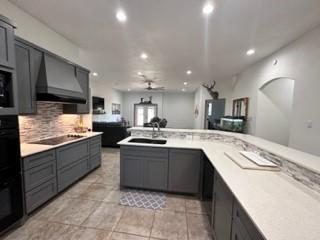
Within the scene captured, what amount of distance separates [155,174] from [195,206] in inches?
33.4

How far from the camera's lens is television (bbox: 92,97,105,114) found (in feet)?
24.0

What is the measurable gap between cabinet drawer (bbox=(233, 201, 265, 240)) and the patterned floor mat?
1.56 metres

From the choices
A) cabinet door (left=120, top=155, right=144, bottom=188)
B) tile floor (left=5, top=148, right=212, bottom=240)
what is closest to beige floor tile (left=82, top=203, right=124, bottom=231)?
tile floor (left=5, top=148, right=212, bottom=240)

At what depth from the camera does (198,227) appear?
2078 millimetres

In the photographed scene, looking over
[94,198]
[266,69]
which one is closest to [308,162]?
[94,198]

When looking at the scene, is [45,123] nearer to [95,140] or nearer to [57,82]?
[57,82]

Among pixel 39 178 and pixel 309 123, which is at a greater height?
pixel 309 123

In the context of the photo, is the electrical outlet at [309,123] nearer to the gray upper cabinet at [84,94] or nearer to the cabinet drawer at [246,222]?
the cabinet drawer at [246,222]

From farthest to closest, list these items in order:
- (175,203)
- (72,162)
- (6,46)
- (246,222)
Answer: (72,162), (175,203), (6,46), (246,222)

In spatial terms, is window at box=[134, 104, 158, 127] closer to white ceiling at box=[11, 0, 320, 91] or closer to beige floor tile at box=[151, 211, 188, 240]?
white ceiling at box=[11, 0, 320, 91]

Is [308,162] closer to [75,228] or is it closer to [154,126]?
[154,126]

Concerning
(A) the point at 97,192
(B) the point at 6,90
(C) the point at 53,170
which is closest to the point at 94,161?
(A) the point at 97,192

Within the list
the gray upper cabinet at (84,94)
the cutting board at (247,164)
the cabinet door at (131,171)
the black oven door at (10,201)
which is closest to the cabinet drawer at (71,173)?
the black oven door at (10,201)

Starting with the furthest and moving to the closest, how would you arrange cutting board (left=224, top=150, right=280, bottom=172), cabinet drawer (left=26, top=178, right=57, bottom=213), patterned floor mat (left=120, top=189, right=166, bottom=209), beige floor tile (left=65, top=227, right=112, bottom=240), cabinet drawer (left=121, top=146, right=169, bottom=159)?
cabinet drawer (left=121, top=146, right=169, bottom=159)
patterned floor mat (left=120, top=189, right=166, bottom=209)
cabinet drawer (left=26, top=178, right=57, bottom=213)
beige floor tile (left=65, top=227, right=112, bottom=240)
cutting board (left=224, top=150, right=280, bottom=172)
